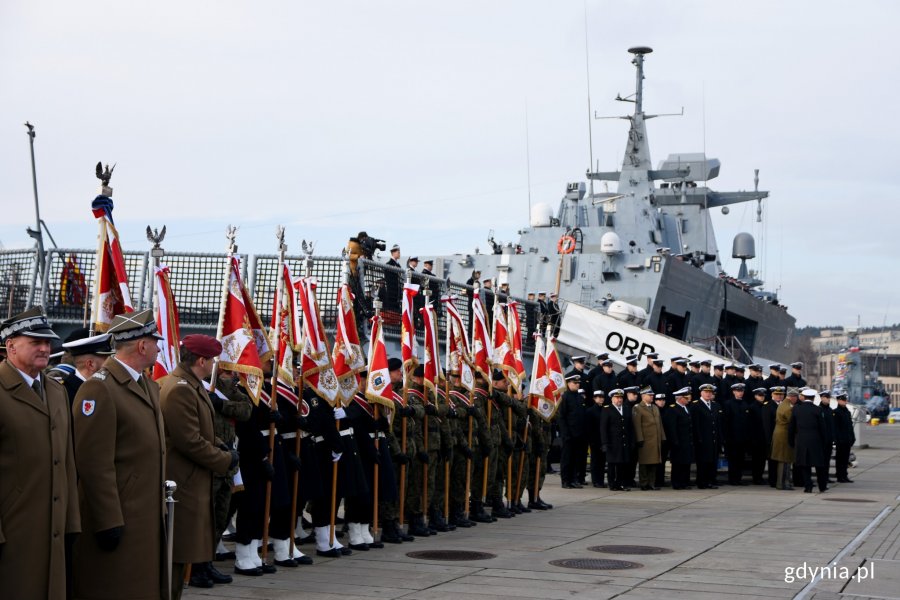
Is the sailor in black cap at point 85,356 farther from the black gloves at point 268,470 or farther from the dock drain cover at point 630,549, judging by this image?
the dock drain cover at point 630,549

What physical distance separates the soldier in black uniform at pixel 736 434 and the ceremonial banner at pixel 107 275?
12.4m

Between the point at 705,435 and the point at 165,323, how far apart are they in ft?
35.8

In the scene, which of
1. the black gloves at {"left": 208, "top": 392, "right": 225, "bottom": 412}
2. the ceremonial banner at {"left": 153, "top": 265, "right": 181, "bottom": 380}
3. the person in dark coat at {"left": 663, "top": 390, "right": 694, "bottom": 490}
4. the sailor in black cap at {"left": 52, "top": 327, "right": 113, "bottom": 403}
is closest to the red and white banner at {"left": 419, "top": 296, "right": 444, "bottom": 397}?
the black gloves at {"left": 208, "top": 392, "right": 225, "bottom": 412}

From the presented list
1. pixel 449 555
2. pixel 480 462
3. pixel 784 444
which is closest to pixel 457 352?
pixel 480 462

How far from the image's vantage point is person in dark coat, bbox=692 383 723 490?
17031 millimetres

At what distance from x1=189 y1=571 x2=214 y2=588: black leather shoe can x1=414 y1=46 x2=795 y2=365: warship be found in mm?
15048

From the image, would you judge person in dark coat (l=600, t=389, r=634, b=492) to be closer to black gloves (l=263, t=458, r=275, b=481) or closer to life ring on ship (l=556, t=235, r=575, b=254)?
black gloves (l=263, t=458, r=275, b=481)

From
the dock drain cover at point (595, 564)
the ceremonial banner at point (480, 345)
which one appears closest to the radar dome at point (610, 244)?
the ceremonial banner at point (480, 345)

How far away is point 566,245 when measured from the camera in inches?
1042

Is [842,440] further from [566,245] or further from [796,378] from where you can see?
[566,245]

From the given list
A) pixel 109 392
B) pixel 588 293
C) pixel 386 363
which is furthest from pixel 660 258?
pixel 109 392

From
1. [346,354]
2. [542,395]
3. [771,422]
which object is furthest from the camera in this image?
[771,422]

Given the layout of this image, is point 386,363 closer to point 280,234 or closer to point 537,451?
point 280,234

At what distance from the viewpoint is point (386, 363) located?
412 inches
